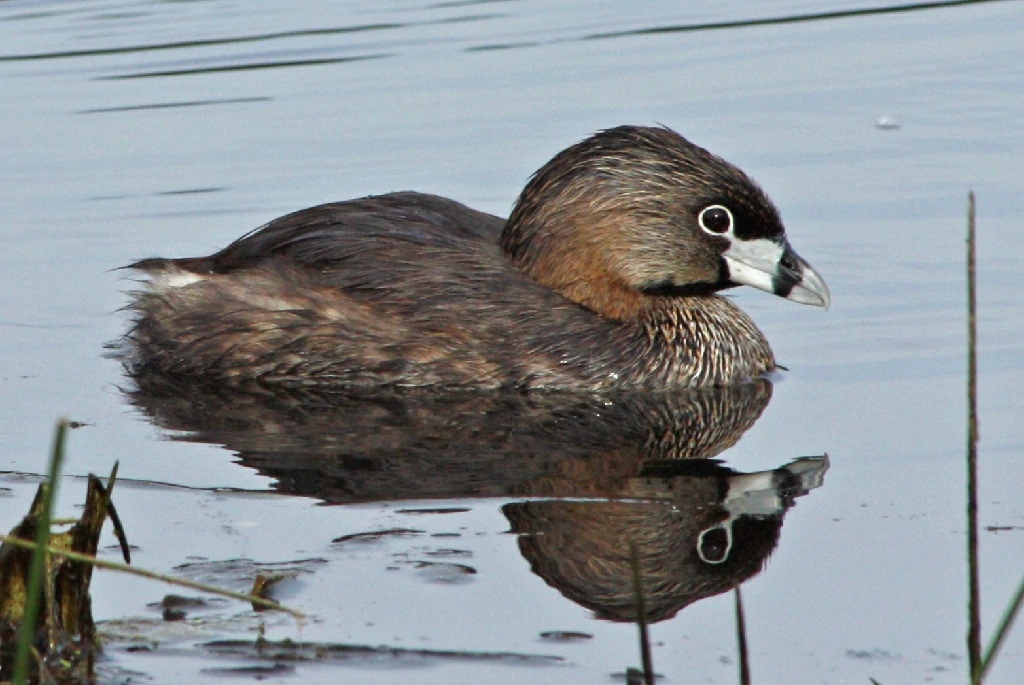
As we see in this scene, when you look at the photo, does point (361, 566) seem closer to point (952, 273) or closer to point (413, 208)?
point (413, 208)

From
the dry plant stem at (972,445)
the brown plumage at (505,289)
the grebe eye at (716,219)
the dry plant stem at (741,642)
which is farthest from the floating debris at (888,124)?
the dry plant stem at (741,642)

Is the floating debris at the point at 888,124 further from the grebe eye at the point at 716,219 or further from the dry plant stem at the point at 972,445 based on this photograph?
the dry plant stem at the point at 972,445

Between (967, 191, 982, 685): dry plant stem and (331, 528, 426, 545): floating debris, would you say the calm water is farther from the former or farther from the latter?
(967, 191, 982, 685): dry plant stem

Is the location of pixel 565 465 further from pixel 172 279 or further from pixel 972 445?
pixel 972 445

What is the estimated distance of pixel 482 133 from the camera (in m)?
12.0

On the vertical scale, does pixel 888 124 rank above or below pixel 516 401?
above

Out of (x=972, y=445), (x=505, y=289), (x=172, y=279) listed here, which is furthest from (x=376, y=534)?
(x=172, y=279)

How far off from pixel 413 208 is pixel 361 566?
3190mm

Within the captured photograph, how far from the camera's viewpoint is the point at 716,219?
330 inches

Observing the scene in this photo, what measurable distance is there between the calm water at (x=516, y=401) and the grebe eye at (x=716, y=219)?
642mm

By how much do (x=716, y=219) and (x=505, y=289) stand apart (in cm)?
98

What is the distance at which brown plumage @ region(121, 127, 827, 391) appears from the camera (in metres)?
8.12

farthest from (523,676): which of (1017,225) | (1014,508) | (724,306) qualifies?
(1017,225)

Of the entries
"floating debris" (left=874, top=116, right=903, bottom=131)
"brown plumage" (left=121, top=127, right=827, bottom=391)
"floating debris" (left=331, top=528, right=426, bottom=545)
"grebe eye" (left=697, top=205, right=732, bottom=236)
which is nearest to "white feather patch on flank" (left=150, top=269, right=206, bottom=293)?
"brown plumage" (left=121, top=127, right=827, bottom=391)
